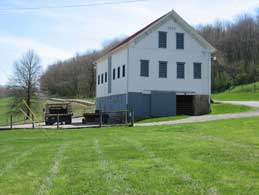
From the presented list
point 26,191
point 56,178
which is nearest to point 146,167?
point 56,178

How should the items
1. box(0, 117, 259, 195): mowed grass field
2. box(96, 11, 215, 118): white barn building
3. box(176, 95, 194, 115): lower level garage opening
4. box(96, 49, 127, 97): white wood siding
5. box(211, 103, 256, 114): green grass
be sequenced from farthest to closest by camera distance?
box(176, 95, 194, 115): lower level garage opening, box(96, 49, 127, 97): white wood siding, box(211, 103, 256, 114): green grass, box(96, 11, 215, 118): white barn building, box(0, 117, 259, 195): mowed grass field

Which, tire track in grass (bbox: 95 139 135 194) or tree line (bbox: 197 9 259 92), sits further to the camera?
tree line (bbox: 197 9 259 92)

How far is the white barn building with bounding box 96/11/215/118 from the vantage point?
37.5 m

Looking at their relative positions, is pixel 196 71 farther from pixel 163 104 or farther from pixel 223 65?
pixel 223 65

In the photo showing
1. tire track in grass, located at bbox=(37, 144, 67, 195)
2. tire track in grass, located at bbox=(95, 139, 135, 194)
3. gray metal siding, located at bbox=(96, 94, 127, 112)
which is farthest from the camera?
gray metal siding, located at bbox=(96, 94, 127, 112)

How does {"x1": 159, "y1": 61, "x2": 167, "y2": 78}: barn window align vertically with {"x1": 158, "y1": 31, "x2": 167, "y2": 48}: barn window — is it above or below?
below

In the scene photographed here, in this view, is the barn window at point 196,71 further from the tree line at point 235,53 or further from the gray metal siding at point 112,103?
the tree line at point 235,53

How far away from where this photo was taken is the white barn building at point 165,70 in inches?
1478

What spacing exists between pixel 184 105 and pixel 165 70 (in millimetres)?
3924

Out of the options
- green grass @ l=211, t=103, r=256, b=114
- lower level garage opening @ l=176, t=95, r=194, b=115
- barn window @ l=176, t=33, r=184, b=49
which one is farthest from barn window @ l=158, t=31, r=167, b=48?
green grass @ l=211, t=103, r=256, b=114

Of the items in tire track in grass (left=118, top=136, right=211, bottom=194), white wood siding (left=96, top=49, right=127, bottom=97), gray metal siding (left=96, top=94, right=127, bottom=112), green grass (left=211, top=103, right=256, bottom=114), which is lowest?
tire track in grass (left=118, top=136, right=211, bottom=194)

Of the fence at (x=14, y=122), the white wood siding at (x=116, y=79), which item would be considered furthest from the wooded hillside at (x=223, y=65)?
the white wood siding at (x=116, y=79)

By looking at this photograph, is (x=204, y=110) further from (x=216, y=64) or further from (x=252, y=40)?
(x=252, y=40)

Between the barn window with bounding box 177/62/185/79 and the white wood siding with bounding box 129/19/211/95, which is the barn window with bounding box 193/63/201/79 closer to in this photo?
the white wood siding with bounding box 129/19/211/95
